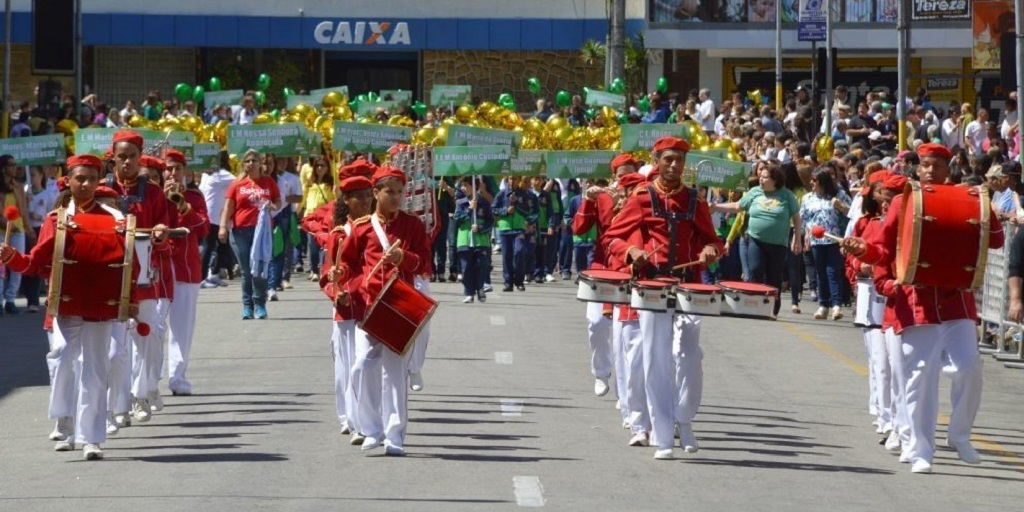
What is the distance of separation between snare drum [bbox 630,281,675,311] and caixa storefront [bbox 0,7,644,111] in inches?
1742

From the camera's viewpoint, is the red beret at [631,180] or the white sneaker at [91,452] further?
the red beret at [631,180]

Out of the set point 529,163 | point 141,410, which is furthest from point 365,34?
point 141,410

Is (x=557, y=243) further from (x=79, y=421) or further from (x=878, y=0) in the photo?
(x=878, y=0)

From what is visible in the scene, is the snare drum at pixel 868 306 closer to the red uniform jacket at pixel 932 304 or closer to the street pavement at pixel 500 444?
the street pavement at pixel 500 444

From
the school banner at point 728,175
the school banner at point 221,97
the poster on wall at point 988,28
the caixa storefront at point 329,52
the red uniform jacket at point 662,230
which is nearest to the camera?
the red uniform jacket at point 662,230

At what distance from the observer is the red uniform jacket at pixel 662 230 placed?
13414 mm

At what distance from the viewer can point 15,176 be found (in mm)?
24328

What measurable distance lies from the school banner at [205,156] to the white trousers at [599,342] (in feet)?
44.7

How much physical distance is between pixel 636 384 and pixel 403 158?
9164mm

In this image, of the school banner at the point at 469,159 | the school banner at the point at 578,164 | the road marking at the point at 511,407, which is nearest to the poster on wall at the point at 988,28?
the school banner at the point at 578,164

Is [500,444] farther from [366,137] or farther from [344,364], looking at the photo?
[366,137]

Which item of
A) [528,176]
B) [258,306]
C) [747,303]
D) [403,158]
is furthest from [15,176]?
[747,303]

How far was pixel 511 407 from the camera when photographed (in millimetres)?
15664

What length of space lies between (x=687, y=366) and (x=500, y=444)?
1.32 m
